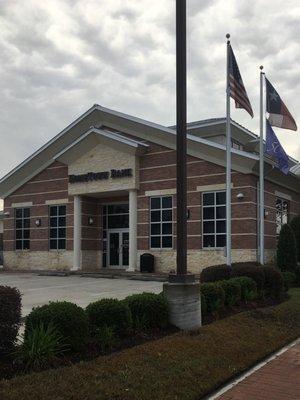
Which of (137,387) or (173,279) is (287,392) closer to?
(137,387)

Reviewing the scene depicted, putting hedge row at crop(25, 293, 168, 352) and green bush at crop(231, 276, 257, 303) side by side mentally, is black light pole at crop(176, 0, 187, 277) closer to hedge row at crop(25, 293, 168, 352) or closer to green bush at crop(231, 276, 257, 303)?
hedge row at crop(25, 293, 168, 352)

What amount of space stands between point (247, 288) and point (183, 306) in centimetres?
450

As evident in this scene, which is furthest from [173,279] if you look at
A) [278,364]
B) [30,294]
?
[30,294]

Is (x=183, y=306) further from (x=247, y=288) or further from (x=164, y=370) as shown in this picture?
(x=247, y=288)

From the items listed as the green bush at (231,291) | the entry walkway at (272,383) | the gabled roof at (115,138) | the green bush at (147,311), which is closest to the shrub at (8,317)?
the green bush at (147,311)

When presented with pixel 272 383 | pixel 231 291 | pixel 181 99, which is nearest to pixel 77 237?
pixel 231 291

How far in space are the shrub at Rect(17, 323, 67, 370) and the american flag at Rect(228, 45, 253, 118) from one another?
13.0 metres

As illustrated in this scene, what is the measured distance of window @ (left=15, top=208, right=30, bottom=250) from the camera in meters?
32.6

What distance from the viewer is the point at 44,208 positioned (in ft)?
103

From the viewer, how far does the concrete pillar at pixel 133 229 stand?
2717 centimetres

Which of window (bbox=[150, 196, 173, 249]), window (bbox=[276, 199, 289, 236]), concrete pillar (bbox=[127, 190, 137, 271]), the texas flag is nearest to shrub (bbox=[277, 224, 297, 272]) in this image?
the texas flag

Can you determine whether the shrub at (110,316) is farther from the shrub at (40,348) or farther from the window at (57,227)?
the window at (57,227)

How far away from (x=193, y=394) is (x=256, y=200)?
18.8m

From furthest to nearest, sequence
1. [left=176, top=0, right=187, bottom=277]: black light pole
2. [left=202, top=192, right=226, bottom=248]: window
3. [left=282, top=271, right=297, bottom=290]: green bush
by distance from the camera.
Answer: [left=202, top=192, right=226, bottom=248]: window < [left=282, top=271, right=297, bottom=290]: green bush < [left=176, top=0, right=187, bottom=277]: black light pole
